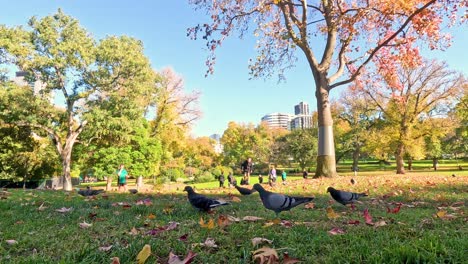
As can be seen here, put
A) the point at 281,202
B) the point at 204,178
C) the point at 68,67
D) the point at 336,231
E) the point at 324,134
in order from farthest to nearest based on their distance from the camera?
the point at 204,178 → the point at 68,67 → the point at 324,134 → the point at 281,202 → the point at 336,231

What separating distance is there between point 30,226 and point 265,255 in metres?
2.55

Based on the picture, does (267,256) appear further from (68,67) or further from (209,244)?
(68,67)

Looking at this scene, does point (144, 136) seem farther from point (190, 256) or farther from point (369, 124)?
point (369, 124)

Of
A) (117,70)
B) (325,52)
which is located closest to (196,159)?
(117,70)

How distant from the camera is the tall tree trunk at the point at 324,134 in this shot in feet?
35.8

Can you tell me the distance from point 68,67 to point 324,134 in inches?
718

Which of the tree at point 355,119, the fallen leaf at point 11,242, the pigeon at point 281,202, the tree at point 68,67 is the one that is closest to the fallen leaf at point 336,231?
the pigeon at point 281,202

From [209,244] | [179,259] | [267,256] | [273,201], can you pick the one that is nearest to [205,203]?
[273,201]

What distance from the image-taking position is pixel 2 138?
884 inches

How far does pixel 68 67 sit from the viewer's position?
21.6 meters

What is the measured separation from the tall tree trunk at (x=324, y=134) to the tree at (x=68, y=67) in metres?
14.5

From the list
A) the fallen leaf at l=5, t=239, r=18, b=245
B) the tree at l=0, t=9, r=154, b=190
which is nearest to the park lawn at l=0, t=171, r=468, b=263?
the fallen leaf at l=5, t=239, r=18, b=245

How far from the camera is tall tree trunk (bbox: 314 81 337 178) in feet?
35.8

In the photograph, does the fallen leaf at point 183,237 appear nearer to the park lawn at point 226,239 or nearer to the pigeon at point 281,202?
the park lawn at point 226,239
